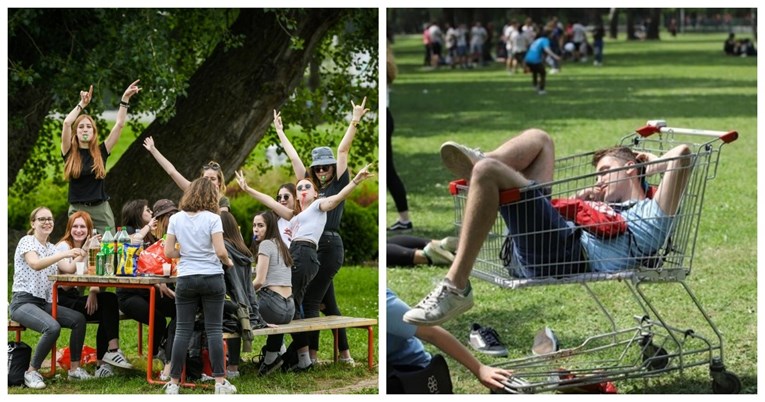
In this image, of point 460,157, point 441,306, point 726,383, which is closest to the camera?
point 441,306

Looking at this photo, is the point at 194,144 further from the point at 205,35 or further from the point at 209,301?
the point at 209,301

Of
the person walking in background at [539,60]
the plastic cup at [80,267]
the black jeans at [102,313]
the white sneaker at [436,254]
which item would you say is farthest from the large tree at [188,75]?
the person walking in background at [539,60]

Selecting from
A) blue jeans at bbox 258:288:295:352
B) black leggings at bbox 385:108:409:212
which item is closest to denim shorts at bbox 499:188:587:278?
blue jeans at bbox 258:288:295:352

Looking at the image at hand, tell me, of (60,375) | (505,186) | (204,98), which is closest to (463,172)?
(505,186)

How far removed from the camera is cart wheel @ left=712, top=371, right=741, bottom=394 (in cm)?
577

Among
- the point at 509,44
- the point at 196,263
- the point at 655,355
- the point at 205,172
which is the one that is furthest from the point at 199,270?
the point at 509,44

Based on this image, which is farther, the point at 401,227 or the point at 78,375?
the point at 401,227

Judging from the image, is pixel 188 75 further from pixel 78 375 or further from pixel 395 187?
pixel 78 375

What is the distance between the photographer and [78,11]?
921 cm

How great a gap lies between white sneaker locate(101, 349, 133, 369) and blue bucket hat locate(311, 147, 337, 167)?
4.68 feet

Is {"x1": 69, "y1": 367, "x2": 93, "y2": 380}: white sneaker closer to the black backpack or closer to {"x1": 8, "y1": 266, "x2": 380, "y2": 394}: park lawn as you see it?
{"x1": 8, "y1": 266, "x2": 380, "y2": 394}: park lawn

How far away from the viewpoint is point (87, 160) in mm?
7055

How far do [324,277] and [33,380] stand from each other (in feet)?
5.47

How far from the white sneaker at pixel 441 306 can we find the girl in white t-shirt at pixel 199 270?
1260 millimetres
